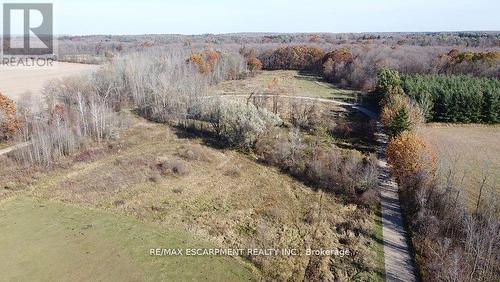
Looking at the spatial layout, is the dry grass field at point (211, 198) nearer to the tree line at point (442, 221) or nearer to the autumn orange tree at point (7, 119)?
the tree line at point (442, 221)

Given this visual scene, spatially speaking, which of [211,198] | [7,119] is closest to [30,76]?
[7,119]

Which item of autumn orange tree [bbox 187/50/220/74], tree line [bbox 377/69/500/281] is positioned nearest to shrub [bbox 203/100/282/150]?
tree line [bbox 377/69/500/281]

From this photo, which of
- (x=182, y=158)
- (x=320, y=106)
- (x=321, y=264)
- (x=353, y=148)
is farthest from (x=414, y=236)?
(x=320, y=106)

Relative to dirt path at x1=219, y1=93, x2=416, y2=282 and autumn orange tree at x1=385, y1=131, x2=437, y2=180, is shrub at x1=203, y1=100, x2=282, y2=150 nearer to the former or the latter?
dirt path at x1=219, y1=93, x2=416, y2=282

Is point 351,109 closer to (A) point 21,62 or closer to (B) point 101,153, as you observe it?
(B) point 101,153

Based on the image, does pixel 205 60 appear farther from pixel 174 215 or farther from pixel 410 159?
pixel 410 159

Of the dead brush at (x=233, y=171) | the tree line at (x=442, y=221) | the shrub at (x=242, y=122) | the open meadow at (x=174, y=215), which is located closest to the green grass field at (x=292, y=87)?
the shrub at (x=242, y=122)

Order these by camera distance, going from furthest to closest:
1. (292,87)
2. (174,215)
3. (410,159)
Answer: (292,87) → (410,159) → (174,215)
